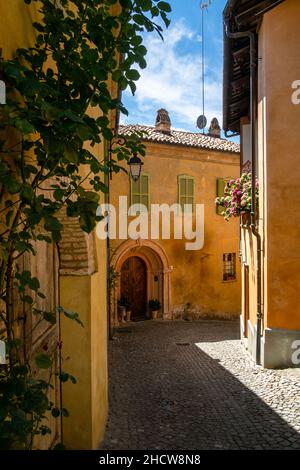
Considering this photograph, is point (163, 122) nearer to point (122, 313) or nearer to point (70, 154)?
point (122, 313)

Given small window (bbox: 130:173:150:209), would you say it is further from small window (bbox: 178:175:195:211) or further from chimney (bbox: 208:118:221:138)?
chimney (bbox: 208:118:221:138)

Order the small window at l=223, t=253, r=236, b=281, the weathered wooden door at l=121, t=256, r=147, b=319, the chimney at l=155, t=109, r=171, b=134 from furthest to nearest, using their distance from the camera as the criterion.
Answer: the chimney at l=155, t=109, r=171, b=134
the small window at l=223, t=253, r=236, b=281
the weathered wooden door at l=121, t=256, r=147, b=319

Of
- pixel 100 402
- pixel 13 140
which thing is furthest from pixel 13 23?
pixel 100 402

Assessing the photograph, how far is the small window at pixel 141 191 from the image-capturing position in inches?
574

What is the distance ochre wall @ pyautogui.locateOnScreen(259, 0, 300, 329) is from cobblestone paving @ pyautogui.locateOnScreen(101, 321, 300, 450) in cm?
143

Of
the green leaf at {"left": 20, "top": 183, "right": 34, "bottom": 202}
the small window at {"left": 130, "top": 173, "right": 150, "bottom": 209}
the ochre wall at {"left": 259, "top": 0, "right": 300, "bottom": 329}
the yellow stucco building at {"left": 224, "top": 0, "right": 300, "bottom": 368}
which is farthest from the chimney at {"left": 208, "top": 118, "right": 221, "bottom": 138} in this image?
the green leaf at {"left": 20, "top": 183, "right": 34, "bottom": 202}

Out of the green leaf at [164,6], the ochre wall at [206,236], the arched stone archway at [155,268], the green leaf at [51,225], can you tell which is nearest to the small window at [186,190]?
the ochre wall at [206,236]

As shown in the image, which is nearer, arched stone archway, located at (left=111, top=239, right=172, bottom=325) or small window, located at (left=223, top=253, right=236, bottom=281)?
arched stone archway, located at (left=111, top=239, right=172, bottom=325)

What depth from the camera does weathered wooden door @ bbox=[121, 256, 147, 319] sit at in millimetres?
15359

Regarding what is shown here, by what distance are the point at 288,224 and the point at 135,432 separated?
4734mm

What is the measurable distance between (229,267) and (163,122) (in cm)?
754

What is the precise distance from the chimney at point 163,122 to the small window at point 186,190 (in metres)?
2.82

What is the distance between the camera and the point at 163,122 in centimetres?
1697

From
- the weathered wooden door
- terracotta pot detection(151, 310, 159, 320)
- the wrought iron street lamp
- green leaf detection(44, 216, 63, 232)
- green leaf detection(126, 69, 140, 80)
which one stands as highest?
the wrought iron street lamp
